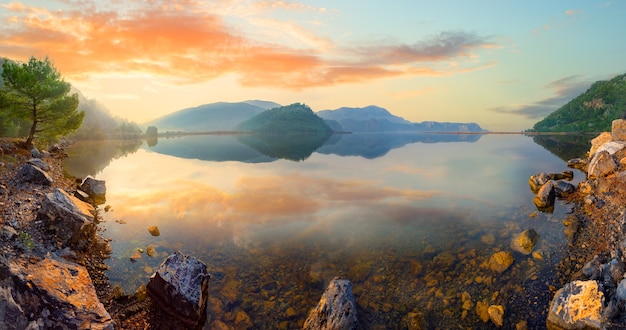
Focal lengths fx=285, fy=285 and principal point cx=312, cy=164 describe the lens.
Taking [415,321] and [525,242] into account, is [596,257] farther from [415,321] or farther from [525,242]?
[415,321]

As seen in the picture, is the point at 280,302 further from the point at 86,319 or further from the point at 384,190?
the point at 384,190

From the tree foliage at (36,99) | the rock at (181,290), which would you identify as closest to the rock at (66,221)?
the rock at (181,290)

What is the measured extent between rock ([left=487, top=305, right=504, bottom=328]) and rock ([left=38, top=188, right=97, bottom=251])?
22.0 meters

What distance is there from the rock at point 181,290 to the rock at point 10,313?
4554 mm

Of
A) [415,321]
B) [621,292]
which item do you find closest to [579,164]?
[621,292]

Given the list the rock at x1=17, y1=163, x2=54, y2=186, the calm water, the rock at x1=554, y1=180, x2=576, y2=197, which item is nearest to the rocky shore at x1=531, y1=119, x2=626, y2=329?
the rock at x1=554, y1=180, x2=576, y2=197

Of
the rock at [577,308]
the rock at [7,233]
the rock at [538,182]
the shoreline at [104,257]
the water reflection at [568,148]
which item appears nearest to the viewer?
the rock at [577,308]

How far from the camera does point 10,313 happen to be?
856cm

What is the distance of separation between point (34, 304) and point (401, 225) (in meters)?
22.9

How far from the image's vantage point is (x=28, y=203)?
1781cm

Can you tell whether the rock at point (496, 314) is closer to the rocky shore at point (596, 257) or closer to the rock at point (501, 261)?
the rocky shore at point (596, 257)

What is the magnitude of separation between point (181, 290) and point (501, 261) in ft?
59.0

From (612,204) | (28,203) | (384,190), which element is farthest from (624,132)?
(28,203)

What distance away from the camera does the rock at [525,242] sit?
63.1ft
